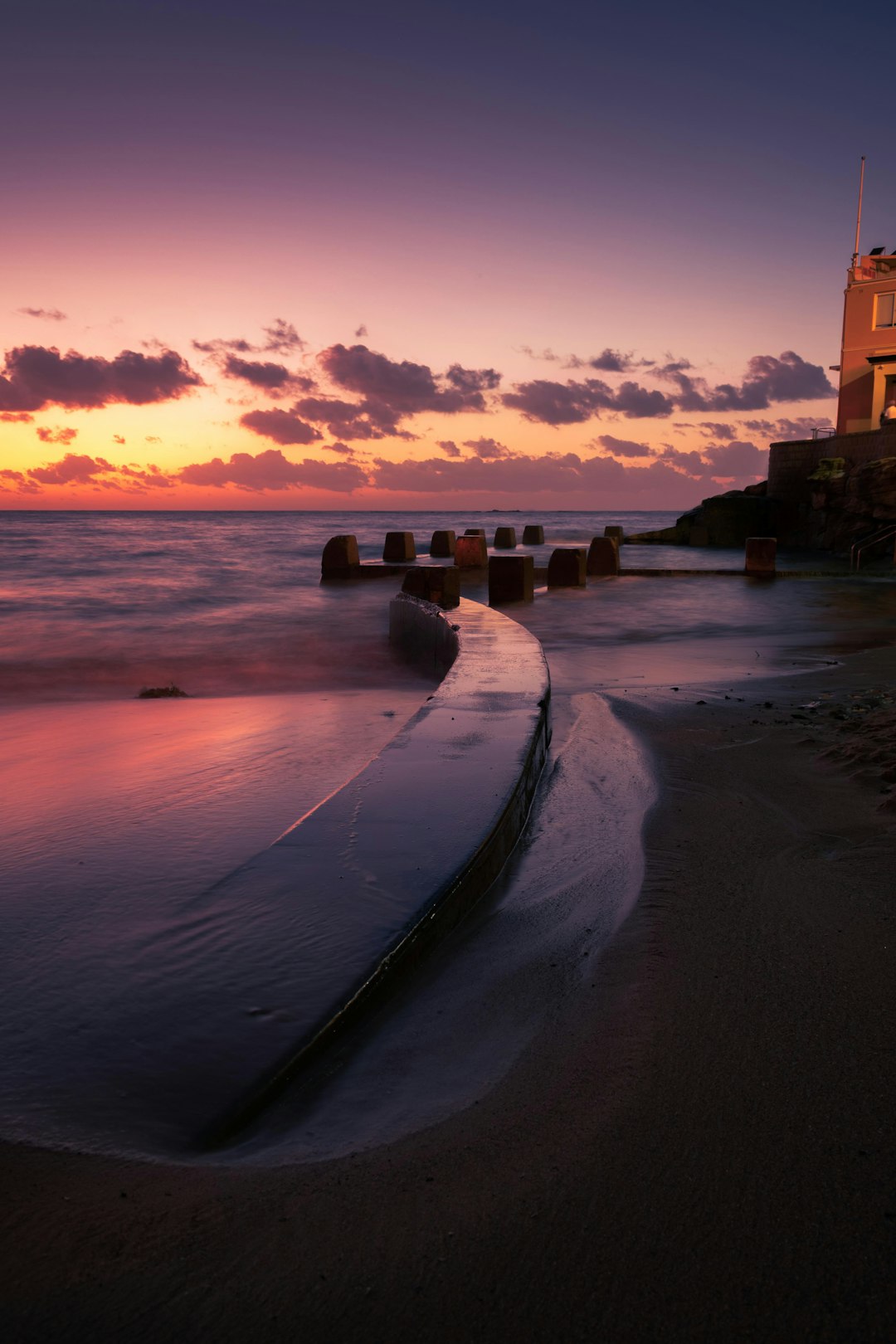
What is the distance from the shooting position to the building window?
33.1 metres

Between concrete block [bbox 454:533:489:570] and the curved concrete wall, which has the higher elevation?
concrete block [bbox 454:533:489:570]

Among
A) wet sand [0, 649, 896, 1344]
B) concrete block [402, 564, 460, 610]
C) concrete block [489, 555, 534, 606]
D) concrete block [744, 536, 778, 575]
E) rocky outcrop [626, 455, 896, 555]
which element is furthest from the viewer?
rocky outcrop [626, 455, 896, 555]

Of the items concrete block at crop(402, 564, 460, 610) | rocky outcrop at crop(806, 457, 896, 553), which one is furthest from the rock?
concrete block at crop(402, 564, 460, 610)

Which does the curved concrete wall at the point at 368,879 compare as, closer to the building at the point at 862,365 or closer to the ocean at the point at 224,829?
the ocean at the point at 224,829

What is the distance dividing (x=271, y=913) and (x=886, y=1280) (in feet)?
4.37

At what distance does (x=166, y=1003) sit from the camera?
1645 millimetres

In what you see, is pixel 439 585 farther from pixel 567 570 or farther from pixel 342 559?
pixel 342 559

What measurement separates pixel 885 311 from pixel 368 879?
128 feet

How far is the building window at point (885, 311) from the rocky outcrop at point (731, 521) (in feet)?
28.3

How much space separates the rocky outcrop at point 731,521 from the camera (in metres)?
30.8

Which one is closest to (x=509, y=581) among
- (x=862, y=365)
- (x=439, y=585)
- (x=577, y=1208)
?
(x=439, y=585)

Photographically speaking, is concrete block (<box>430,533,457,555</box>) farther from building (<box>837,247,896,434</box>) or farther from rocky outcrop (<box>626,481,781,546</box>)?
building (<box>837,247,896,434</box>)

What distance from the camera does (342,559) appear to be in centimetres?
1797

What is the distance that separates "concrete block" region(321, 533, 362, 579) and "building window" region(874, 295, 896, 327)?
27.2 m
